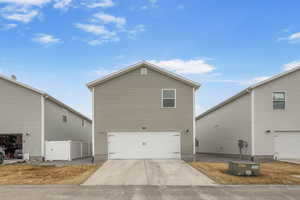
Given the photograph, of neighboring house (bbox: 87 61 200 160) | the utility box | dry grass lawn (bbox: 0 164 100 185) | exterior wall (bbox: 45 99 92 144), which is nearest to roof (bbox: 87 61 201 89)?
neighboring house (bbox: 87 61 200 160)

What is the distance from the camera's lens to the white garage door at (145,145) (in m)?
20.7

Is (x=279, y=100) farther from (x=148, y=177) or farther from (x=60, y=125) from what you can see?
→ (x=60, y=125)

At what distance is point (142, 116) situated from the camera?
20.8m

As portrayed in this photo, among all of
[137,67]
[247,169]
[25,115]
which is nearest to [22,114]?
[25,115]

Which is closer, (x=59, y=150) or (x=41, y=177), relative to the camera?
(x=41, y=177)

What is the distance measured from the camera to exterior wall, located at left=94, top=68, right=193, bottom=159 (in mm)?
20672

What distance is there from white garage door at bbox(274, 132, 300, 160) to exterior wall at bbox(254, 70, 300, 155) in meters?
0.45

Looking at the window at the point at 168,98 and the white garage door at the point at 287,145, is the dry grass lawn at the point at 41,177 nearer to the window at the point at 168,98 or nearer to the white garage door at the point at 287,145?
the window at the point at 168,98

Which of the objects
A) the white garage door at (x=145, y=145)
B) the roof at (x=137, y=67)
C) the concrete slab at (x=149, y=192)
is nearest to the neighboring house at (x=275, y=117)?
the roof at (x=137, y=67)

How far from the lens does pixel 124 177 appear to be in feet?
43.5

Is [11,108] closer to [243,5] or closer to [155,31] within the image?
[155,31]

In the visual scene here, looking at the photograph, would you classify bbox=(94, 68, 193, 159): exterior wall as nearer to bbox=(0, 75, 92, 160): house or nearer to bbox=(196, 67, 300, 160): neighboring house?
bbox=(0, 75, 92, 160): house

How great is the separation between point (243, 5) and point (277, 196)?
12504 mm

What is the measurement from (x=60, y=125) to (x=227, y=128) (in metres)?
Result: 14.2
